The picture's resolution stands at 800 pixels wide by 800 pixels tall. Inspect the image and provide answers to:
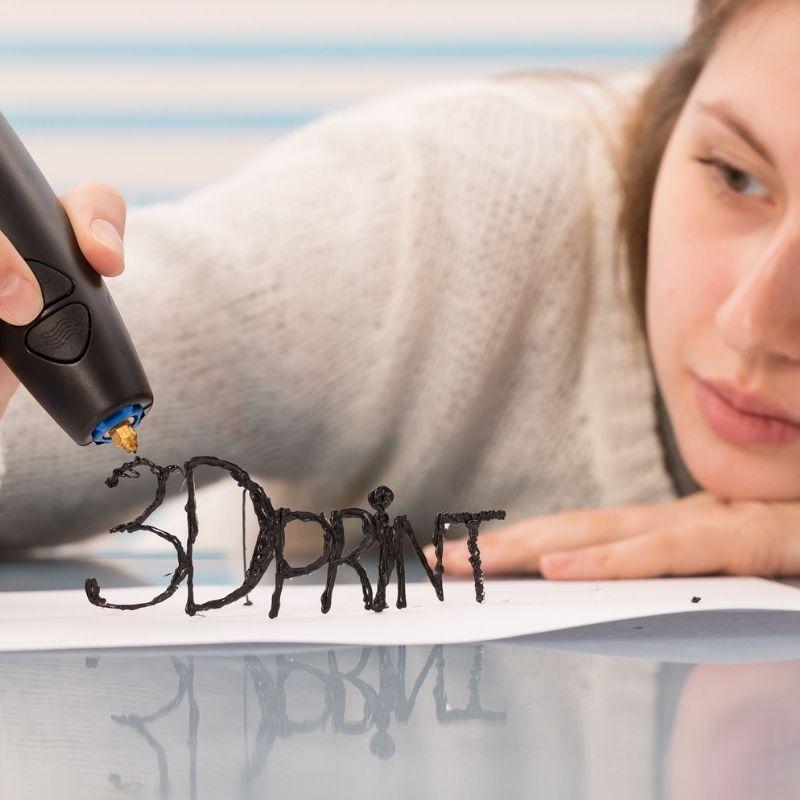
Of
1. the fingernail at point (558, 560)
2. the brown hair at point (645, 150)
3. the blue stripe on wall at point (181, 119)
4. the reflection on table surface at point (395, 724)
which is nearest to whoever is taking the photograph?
the reflection on table surface at point (395, 724)

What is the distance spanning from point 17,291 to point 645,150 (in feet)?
2.45

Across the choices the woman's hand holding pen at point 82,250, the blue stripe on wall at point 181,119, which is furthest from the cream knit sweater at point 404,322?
the blue stripe on wall at point 181,119

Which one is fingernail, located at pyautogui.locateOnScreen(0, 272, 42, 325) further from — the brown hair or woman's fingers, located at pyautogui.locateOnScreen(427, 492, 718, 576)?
the brown hair

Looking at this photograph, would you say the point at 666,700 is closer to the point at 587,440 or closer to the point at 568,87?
the point at 587,440

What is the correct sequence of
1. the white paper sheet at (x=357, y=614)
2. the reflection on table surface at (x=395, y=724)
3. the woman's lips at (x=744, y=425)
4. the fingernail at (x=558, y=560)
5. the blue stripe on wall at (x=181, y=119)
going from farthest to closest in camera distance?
the blue stripe on wall at (x=181, y=119)
the woman's lips at (x=744, y=425)
the fingernail at (x=558, y=560)
the white paper sheet at (x=357, y=614)
the reflection on table surface at (x=395, y=724)

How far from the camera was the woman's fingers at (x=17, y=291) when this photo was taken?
20.4 inches

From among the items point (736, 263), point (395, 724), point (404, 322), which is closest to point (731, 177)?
point (736, 263)

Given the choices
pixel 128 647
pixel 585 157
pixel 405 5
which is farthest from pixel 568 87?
pixel 405 5

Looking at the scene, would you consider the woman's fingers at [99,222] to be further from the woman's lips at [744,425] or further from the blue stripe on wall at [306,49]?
the blue stripe on wall at [306,49]

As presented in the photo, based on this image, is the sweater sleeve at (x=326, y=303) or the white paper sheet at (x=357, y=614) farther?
the sweater sleeve at (x=326, y=303)

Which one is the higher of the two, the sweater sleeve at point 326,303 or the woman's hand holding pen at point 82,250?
the sweater sleeve at point 326,303

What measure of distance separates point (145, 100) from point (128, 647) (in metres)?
2.43

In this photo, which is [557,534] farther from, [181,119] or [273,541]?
[181,119]

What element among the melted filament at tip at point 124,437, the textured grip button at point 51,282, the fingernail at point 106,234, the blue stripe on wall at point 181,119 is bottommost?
the melted filament at tip at point 124,437
